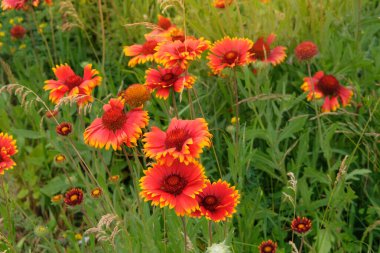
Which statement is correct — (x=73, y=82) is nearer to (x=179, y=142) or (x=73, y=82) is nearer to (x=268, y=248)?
(x=179, y=142)

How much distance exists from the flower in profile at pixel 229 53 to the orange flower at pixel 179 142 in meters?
0.44

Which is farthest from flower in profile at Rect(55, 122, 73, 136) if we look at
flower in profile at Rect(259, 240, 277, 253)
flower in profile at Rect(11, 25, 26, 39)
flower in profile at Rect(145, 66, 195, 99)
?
flower in profile at Rect(11, 25, 26, 39)

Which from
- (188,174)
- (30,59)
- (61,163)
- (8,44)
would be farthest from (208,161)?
(8,44)

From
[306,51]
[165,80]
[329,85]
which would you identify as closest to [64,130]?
[165,80]

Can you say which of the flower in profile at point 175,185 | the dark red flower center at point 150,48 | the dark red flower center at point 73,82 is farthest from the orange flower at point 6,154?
the dark red flower center at point 150,48

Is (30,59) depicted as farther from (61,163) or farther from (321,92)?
(321,92)

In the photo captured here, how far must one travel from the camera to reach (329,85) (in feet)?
6.81

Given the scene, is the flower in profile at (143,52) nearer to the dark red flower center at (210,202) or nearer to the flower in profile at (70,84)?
the flower in profile at (70,84)

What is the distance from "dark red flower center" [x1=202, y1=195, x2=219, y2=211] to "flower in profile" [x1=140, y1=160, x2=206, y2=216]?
9cm

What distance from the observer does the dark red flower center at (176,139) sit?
128 cm

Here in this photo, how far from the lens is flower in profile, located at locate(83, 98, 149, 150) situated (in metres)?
1.44

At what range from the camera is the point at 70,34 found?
3.55 meters

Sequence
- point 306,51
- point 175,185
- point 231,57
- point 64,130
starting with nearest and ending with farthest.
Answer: point 175,185
point 64,130
point 231,57
point 306,51

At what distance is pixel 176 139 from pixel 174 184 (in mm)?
113
